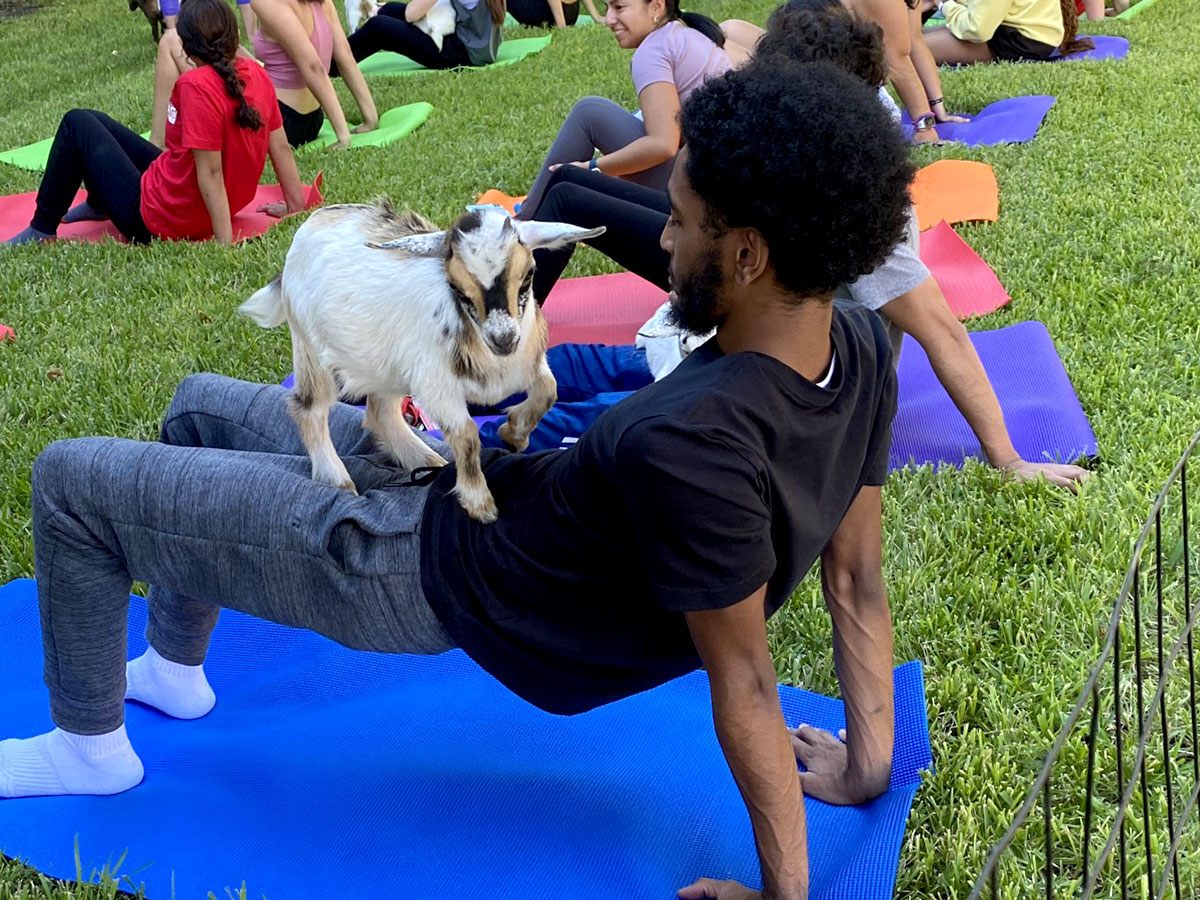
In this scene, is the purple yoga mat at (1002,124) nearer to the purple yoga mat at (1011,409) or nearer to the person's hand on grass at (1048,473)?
the purple yoga mat at (1011,409)

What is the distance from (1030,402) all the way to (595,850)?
7.85ft

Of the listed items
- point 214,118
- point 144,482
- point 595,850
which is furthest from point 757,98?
point 214,118

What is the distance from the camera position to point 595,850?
2.26m

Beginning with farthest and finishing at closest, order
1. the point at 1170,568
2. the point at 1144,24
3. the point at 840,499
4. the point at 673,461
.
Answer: the point at 1144,24 → the point at 1170,568 → the point at 840,499 → the point at 673,461

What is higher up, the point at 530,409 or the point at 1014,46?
the point at 530,409

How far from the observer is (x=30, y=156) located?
26.7ft

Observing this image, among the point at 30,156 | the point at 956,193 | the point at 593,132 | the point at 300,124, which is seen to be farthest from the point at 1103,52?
the point at 30,156

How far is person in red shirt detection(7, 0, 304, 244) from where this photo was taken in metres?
5.89

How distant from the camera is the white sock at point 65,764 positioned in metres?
2.40

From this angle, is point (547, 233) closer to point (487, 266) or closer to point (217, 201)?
point (487, 266)

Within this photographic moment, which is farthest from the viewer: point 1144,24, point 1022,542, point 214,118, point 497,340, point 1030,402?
point 1144,24

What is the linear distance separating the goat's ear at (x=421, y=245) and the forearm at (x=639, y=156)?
9.43 ft

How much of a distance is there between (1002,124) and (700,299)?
6345 millimetres

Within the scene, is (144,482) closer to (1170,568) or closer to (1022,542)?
(1022,542)
